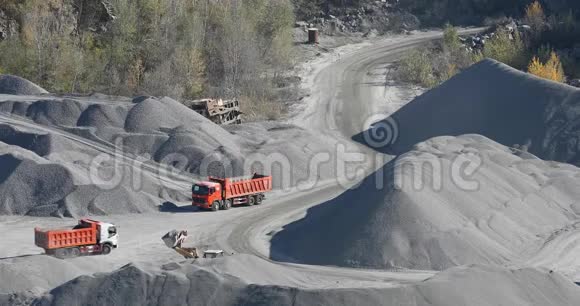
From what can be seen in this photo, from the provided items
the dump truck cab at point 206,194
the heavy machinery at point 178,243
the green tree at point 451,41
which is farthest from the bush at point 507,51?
the heavy machinery at point 178,243

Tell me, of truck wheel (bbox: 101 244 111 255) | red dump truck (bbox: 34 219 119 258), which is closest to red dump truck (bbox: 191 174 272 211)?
red dump truck (bbox: 34 219 119 258)

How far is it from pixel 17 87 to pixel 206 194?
59.7 feet

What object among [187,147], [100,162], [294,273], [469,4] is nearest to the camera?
[294,273]

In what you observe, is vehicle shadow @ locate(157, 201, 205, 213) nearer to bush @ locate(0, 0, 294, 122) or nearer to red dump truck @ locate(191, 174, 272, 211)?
red dump truck @ locate(191, 174, 272, 211)

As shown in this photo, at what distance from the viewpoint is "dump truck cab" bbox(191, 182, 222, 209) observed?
3812 centimetres

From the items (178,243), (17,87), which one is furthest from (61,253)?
(17,87)

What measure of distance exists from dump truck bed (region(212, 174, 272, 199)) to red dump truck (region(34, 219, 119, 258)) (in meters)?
6.61

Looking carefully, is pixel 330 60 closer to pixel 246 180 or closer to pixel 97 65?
pixel 97 65

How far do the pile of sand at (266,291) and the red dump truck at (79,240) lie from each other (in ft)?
22.4

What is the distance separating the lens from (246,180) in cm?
3991

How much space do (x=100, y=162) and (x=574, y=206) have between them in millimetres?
18715

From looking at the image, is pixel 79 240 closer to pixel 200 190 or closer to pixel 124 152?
pixel 200 190

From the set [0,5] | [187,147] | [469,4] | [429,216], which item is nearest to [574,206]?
[429,216]

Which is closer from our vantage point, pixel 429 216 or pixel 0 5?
pixel 429 216
